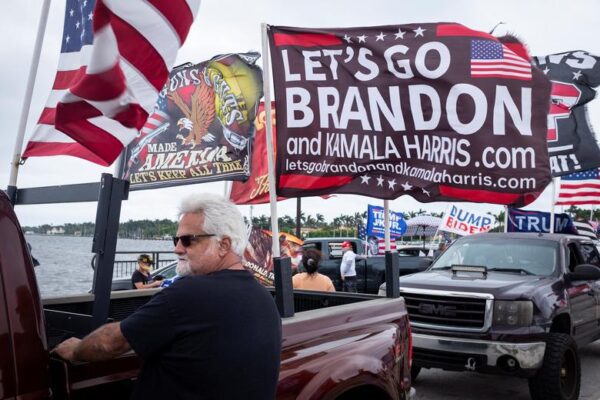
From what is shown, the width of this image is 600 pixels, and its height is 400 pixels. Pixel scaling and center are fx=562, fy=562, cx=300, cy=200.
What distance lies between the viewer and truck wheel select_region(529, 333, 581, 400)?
19.7ft

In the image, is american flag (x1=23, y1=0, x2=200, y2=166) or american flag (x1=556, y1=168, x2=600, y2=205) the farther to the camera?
american flag (x1=556, y1=168, x2=600, y2=205)

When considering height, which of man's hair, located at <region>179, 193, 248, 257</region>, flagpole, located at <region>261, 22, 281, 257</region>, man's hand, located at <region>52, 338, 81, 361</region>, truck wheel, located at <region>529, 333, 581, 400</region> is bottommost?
truck wheel, located at <region>529, 333, 581, 400</region>

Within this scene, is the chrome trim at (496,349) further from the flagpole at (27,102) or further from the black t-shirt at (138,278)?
the black t-shirt at (138,278)

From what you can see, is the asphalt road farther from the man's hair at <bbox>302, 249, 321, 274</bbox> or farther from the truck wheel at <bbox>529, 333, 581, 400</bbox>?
the man's hair at <bbox>302, 249, 321, 274</bbox>

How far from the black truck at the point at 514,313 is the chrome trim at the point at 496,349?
0.03 feet

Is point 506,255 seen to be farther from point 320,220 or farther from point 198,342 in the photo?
point 320,220

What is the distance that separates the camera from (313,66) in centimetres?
405

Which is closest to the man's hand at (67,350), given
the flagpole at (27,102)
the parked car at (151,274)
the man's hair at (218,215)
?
the man's hair at (218,215)

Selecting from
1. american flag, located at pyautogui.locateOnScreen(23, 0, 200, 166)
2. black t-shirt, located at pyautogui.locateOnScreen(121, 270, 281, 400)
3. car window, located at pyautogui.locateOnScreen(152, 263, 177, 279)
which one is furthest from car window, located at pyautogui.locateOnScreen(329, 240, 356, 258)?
black t-shirt, located at pyautogui.locateOnScreen(121, 270, 281, 400)

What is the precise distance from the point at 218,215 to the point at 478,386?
241 inches

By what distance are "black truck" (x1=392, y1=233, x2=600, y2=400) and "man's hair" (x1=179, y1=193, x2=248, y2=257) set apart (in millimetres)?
4750

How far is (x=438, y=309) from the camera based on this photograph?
673 cm

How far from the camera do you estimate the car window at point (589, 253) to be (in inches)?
320

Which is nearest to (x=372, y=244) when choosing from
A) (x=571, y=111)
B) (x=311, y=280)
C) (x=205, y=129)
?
(x=571, y=111)
